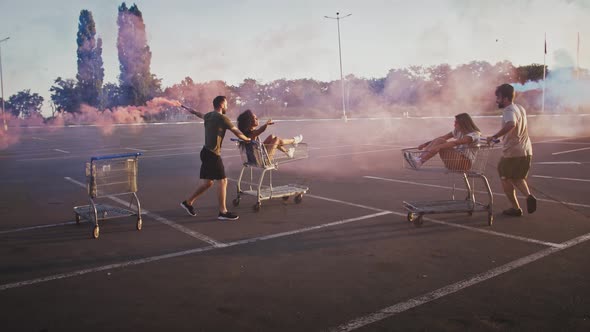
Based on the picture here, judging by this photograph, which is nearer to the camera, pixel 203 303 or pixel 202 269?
pixel 203 303

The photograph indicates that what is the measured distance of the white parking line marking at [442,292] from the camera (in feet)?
12.1

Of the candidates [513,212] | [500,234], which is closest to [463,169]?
[500,234]

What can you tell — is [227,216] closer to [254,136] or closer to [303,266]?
[254,136]

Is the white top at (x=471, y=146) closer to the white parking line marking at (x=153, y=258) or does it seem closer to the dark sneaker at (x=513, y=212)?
the dark sneaker at (x=513, y=212)

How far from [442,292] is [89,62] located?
68540 mm

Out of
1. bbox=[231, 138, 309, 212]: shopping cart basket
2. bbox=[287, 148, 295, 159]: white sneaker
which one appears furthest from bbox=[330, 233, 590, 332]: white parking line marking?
bbox=[287, 148, 295, 159]: white sneaker

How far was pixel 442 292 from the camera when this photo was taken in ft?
13.9

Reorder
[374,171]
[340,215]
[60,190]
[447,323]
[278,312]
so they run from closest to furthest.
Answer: [447,323] → [278,312] → [340,215] → [60,190] → [374,171]

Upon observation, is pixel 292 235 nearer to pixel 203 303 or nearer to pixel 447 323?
pixel 203 303

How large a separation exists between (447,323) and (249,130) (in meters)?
5.07

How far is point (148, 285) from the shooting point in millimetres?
4547

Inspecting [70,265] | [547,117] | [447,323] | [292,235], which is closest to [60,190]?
[70,265]

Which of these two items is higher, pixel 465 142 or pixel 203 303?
pixel 465 142

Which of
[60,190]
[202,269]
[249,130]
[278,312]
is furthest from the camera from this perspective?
[60,190]
